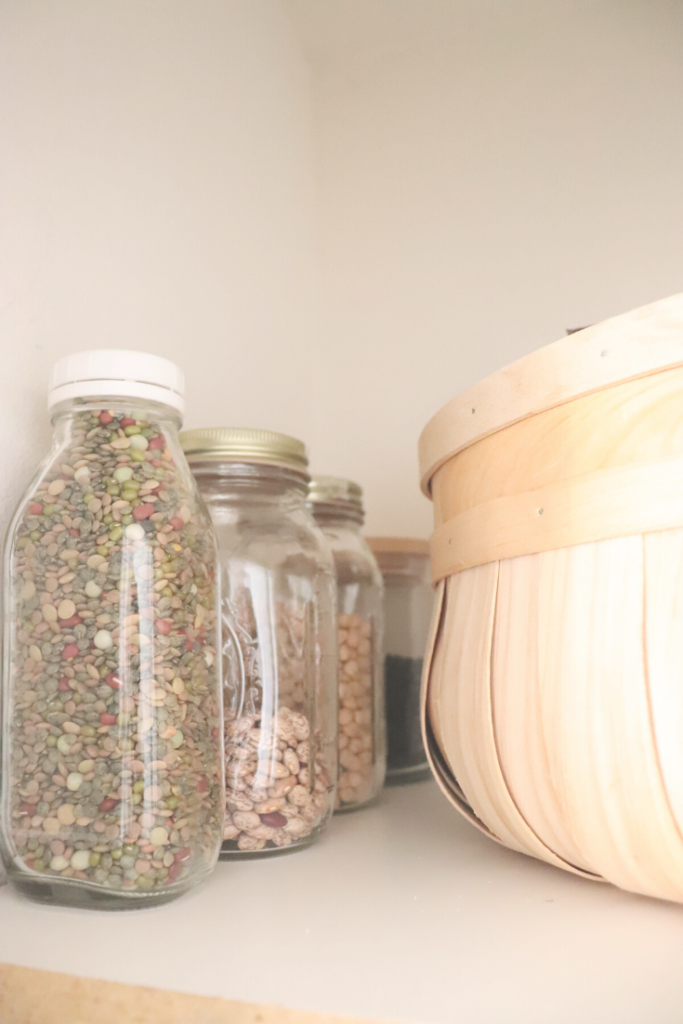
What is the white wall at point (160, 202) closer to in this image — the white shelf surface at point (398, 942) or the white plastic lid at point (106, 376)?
the white plastic lid at point (106, 376)

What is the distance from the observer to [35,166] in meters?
0.59

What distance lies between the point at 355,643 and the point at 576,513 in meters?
0.37

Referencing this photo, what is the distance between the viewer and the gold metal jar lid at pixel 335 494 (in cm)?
80

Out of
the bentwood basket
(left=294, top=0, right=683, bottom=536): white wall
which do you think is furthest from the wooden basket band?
(left=294, top=0, right=683, bottom=536): white wall

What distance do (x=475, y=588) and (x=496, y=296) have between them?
0.56 m

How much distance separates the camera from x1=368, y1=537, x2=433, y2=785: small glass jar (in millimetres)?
860

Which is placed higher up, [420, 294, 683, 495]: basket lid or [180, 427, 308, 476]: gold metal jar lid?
[420, 294, 683, 495]: basket lid

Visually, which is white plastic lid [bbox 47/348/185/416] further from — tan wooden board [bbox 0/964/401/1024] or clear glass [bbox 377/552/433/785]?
clear glass [bbox 377/552/433/785]

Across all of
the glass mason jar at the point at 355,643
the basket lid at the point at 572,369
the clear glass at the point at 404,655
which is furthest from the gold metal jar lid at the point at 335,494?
the basket lid at the point at 572,369

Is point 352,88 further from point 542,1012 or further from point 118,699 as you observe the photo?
point 542,1012

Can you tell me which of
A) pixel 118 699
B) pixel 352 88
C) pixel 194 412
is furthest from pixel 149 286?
pixel 352 88

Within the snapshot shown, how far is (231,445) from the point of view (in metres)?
0.62

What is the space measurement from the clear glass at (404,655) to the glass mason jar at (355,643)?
7cm

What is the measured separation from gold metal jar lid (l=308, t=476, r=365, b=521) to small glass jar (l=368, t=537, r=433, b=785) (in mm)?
75
